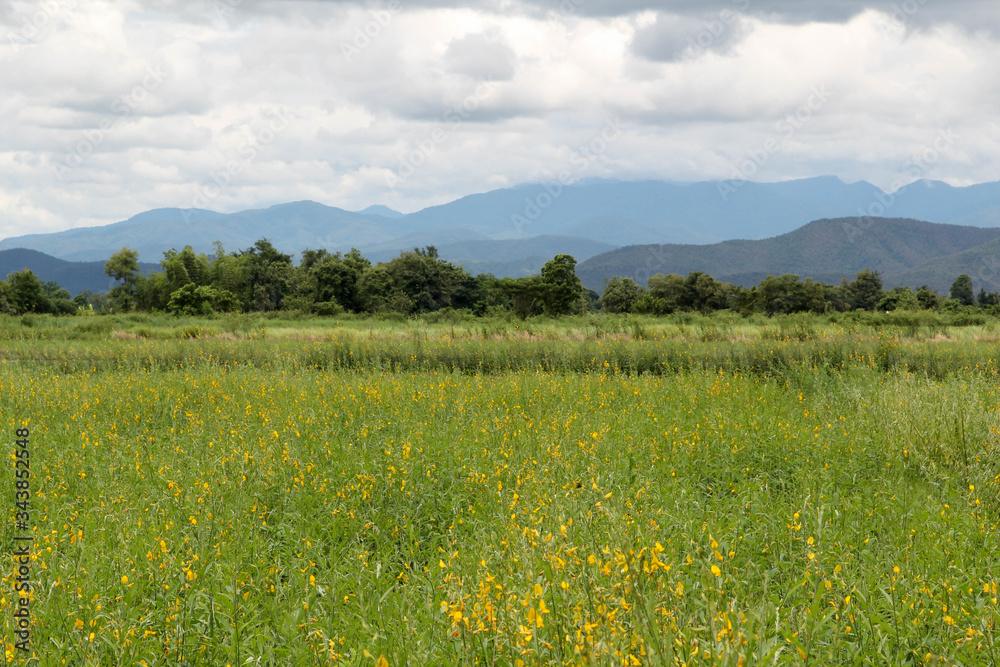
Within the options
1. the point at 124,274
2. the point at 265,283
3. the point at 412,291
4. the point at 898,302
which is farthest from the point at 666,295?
the point at 124,274

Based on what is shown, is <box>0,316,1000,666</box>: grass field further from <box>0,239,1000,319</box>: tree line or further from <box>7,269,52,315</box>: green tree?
<box>7,269,52,315</box>: green tree

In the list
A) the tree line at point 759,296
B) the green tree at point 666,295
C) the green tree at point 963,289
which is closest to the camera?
the tree line at point 759,296

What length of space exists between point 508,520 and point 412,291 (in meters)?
52.5

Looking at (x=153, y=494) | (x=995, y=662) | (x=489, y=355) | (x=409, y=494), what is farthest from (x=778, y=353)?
(x=153, y=494)

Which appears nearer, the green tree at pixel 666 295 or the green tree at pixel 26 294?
the green tree at pixel 666 295

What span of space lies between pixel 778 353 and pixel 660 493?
9.94m

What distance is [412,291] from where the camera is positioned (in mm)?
56562

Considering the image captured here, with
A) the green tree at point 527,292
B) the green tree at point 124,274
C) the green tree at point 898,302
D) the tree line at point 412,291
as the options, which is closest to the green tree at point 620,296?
the tree line at point 412,291

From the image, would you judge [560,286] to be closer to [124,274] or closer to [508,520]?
[124,274]

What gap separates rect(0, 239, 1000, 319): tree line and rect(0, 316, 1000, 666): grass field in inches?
1447

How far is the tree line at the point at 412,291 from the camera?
51.4 metres

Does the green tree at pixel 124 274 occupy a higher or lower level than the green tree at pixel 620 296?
higher

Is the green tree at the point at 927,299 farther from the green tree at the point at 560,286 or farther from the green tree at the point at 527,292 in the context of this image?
the green tree at the point at 527,292

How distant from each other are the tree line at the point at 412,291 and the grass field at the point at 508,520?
36.8 metres
